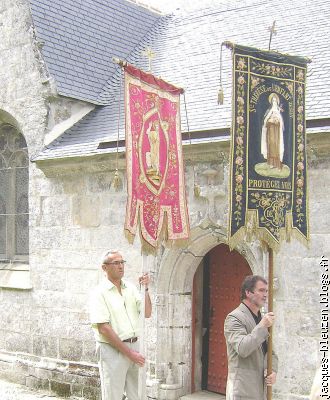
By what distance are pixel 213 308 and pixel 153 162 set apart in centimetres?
297

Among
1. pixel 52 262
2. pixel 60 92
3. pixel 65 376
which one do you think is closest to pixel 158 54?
pixel 60 92

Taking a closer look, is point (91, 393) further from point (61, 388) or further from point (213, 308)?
point (213, 308)

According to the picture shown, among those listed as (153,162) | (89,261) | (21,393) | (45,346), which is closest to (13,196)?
(89,261)

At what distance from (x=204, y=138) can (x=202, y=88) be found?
1.77m

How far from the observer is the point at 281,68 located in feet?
19.7

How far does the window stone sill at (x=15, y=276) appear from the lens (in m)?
10.2

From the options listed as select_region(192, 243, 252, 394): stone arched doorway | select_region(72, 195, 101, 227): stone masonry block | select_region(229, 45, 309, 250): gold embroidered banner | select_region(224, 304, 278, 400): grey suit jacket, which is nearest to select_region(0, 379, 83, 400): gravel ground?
select_region(192, 243, 252, 394): stone arched doorway

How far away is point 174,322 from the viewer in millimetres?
8398

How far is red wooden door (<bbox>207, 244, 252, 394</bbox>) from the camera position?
28.1ft

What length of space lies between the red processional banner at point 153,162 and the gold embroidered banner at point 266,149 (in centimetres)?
91

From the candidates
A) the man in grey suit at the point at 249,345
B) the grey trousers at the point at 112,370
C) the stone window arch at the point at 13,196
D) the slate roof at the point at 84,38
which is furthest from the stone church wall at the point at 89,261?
the man in grey suit at the point at 249,345

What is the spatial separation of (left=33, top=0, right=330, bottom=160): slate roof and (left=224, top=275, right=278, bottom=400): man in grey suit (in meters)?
2.84

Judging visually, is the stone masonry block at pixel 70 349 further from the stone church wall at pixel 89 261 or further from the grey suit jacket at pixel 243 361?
the grey suit jacket at pixel 243 361

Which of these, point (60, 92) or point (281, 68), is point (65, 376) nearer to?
point (60, 92)
